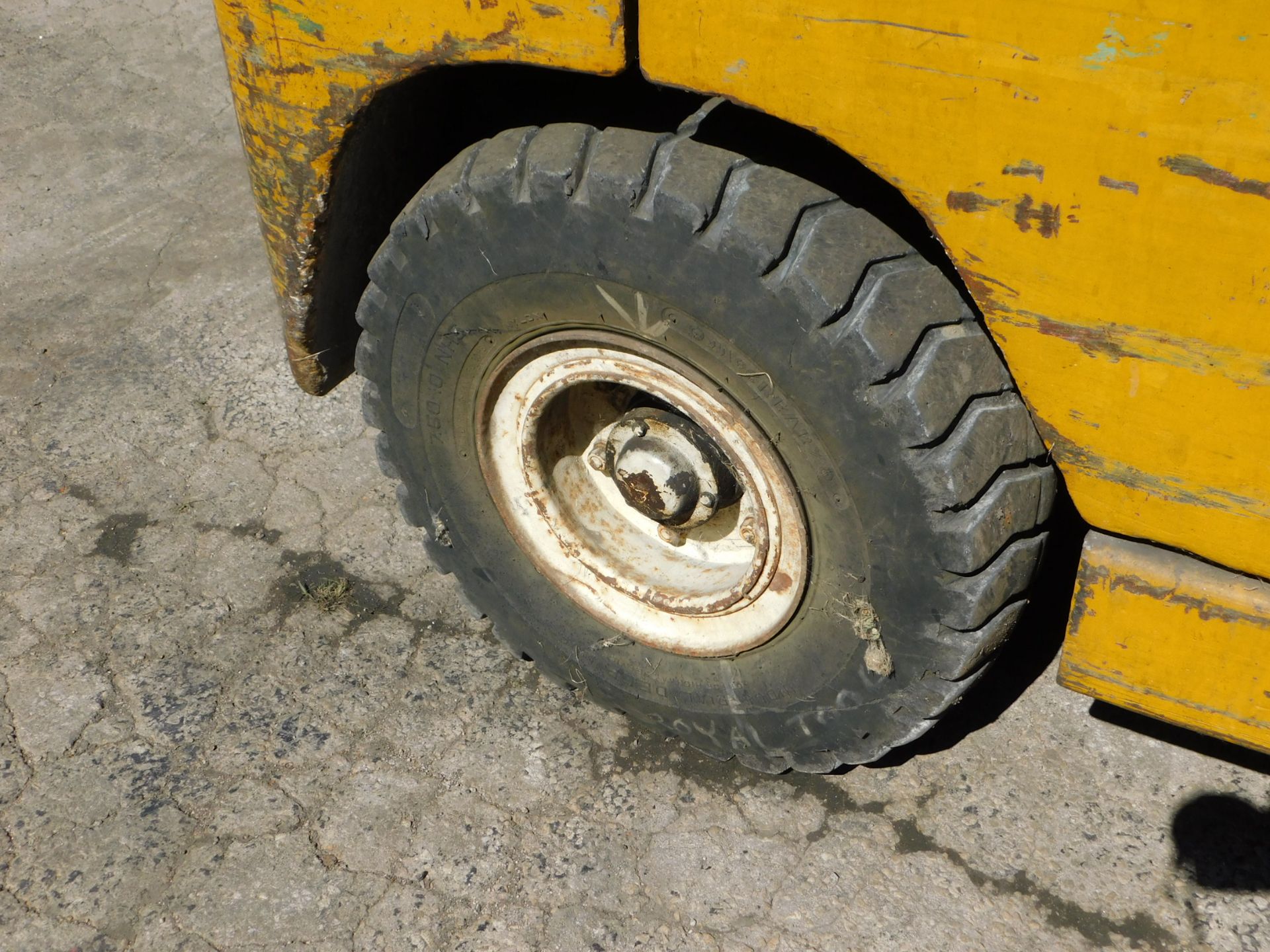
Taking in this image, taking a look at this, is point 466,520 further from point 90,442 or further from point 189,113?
point 189,113

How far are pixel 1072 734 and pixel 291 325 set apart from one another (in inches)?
73.6

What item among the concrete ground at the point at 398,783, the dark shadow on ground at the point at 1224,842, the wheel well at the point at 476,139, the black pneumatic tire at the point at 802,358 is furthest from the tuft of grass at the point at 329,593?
the dark shadow on ground at the point at 1224,842

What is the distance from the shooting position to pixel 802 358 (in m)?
1.63

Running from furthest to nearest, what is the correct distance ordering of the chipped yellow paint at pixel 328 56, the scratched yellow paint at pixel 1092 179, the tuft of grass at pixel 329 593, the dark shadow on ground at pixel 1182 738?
the tuft of grass at pixel 329 593 < the dark shadow on ground at pixel 1182 738 < the chipped yellow paint at pixel 328 56 < the scratched yellow paint at pixel 1092 179

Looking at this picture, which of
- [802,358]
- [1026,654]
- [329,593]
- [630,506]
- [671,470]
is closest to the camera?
[802,358]

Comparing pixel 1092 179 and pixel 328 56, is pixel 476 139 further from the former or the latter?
pixel 1092 179

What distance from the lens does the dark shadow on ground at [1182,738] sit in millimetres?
2252

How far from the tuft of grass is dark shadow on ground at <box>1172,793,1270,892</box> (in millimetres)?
1883

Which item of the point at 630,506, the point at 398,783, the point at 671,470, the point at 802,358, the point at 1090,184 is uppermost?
the point at 1090,184

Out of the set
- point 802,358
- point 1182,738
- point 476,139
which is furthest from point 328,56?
point 1182,738

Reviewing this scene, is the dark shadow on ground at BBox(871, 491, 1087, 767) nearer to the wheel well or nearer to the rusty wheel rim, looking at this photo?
the rusty wheel rim

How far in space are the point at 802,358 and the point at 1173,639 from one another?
28.9 inches

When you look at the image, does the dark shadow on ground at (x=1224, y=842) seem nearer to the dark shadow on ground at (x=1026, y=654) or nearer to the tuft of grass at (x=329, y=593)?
the dark shadow on ground at (x=1026, y=654)

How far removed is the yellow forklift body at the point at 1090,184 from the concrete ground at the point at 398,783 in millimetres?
490
